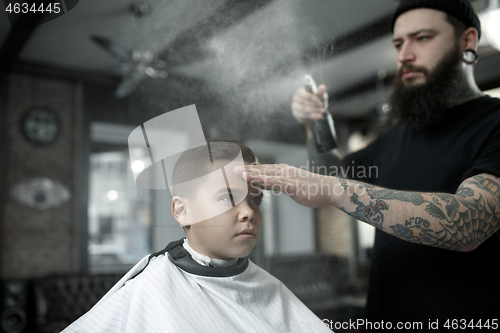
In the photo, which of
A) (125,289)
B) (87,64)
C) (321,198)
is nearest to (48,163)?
(87,64)

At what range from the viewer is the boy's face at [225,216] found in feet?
2.56

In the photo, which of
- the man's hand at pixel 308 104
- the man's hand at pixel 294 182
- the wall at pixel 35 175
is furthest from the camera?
the wall at pixel 35 175

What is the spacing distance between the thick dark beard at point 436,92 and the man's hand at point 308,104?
288 mm

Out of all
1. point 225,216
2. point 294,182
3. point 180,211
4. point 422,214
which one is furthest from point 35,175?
point 422,214

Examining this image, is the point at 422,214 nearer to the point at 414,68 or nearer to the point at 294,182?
the point at 294,182

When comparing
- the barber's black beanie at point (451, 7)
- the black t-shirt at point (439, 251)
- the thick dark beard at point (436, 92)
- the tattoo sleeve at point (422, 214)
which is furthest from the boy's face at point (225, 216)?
the barber's black beanie at point (451, 7)

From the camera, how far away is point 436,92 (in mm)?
1020

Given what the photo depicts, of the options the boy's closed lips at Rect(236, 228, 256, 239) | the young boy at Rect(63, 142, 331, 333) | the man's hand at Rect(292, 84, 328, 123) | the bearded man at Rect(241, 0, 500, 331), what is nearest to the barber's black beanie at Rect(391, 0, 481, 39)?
the bearded man at Rect(241, 0, 500, 331)

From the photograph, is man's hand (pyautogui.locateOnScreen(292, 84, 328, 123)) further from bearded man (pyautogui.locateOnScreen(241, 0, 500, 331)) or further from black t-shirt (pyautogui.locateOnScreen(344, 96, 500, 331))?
black t-shirt (pyautogui.locateOnScreen(344, 96, 500, 331))

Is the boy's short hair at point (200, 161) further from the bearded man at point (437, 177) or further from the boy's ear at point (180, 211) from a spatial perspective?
the bearded man at point (437, 177)

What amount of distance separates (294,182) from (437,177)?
0.49 meters

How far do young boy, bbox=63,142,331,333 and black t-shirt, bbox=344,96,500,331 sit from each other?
33 cm

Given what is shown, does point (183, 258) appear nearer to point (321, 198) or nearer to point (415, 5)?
point (321, 198)

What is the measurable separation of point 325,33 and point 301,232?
610 mm
